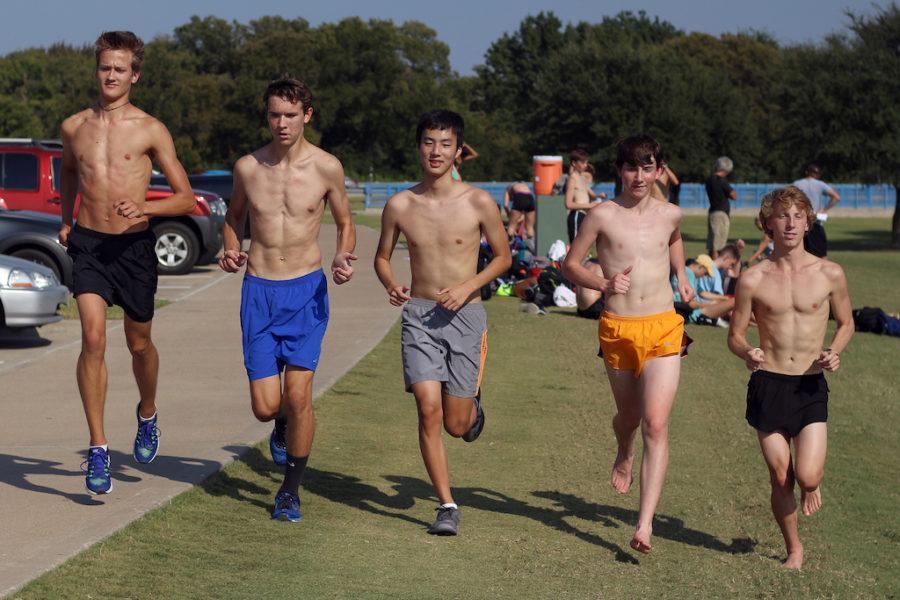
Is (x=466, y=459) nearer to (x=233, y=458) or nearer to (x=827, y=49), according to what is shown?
(x=233, y=458)

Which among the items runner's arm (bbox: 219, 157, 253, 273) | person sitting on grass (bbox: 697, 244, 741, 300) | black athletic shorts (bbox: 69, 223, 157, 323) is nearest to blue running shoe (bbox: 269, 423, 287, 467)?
black athletic shorts (bbox: 69, 223, 157, 323)

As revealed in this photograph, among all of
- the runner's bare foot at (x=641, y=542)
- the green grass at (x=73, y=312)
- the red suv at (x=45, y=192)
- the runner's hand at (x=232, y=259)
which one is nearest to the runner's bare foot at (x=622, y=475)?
the runner's bare foot at (x=641, y=542)

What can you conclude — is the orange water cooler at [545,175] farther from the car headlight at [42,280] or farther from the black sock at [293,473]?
the black sock at [293,473]

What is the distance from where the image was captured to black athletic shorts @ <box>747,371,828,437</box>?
22.0 ft

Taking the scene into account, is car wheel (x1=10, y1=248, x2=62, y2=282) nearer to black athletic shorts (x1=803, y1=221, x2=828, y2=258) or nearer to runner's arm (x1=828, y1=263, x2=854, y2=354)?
black athletic shorts (x1=803, y1=221, x2=828, y2=258)

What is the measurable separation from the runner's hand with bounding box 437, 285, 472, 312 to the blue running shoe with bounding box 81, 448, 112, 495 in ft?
6.16

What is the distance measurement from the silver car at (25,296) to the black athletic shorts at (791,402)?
9046mm

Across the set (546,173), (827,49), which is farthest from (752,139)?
(546,173)

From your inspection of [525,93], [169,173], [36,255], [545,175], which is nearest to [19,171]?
[36,255]

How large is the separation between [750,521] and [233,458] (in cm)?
299

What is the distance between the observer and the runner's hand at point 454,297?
6871 millimetres

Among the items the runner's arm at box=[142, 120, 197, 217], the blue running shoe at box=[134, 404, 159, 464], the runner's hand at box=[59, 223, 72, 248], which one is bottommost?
the blue running shoe at box=[134, 404, 159, 464]

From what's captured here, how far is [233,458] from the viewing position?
27.9 ft

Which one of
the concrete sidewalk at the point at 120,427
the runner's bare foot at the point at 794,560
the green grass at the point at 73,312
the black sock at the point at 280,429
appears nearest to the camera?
the concrete sidewalk at the point at 120,427
